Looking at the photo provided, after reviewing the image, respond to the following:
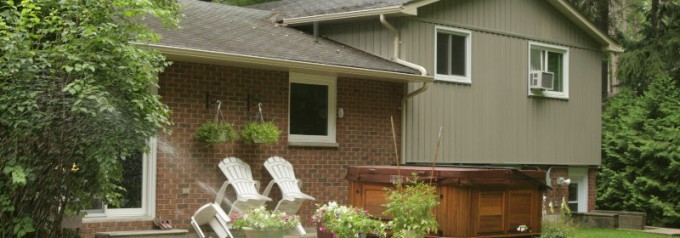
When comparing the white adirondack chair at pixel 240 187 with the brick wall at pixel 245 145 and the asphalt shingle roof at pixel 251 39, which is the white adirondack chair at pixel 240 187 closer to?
the brick wall at pixel 245 145

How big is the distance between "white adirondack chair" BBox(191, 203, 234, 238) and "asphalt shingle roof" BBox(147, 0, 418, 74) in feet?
6.56

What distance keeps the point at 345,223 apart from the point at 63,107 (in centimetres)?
369

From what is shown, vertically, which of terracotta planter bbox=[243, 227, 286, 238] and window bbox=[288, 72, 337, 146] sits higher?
window bbox=[288, 72, 337, 146]

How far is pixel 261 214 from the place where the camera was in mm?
10234

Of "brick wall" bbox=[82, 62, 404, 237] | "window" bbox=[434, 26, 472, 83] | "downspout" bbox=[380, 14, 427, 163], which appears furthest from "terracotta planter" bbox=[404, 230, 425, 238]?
"window" bbox=[434, 26, 472, 83]

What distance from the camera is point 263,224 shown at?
1009 centimetres

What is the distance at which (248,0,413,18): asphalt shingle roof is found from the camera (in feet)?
47.9

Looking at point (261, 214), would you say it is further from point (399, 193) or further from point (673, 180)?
point (673, 180)

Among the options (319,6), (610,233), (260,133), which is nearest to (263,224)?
(260,133)

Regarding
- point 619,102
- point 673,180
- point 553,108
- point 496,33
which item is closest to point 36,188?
point 496,33

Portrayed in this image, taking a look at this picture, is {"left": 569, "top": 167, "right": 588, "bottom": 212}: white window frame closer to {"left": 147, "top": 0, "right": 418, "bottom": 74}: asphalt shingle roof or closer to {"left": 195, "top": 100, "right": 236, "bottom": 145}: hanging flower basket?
{"left": 147, "top": 0, "right": 418, "bottom": 74}: asphalt shingle roof

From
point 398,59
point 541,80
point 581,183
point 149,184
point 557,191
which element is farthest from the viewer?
point 581,183

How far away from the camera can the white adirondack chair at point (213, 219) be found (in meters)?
11.3

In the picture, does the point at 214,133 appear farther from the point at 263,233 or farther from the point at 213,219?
the point at 263,233
